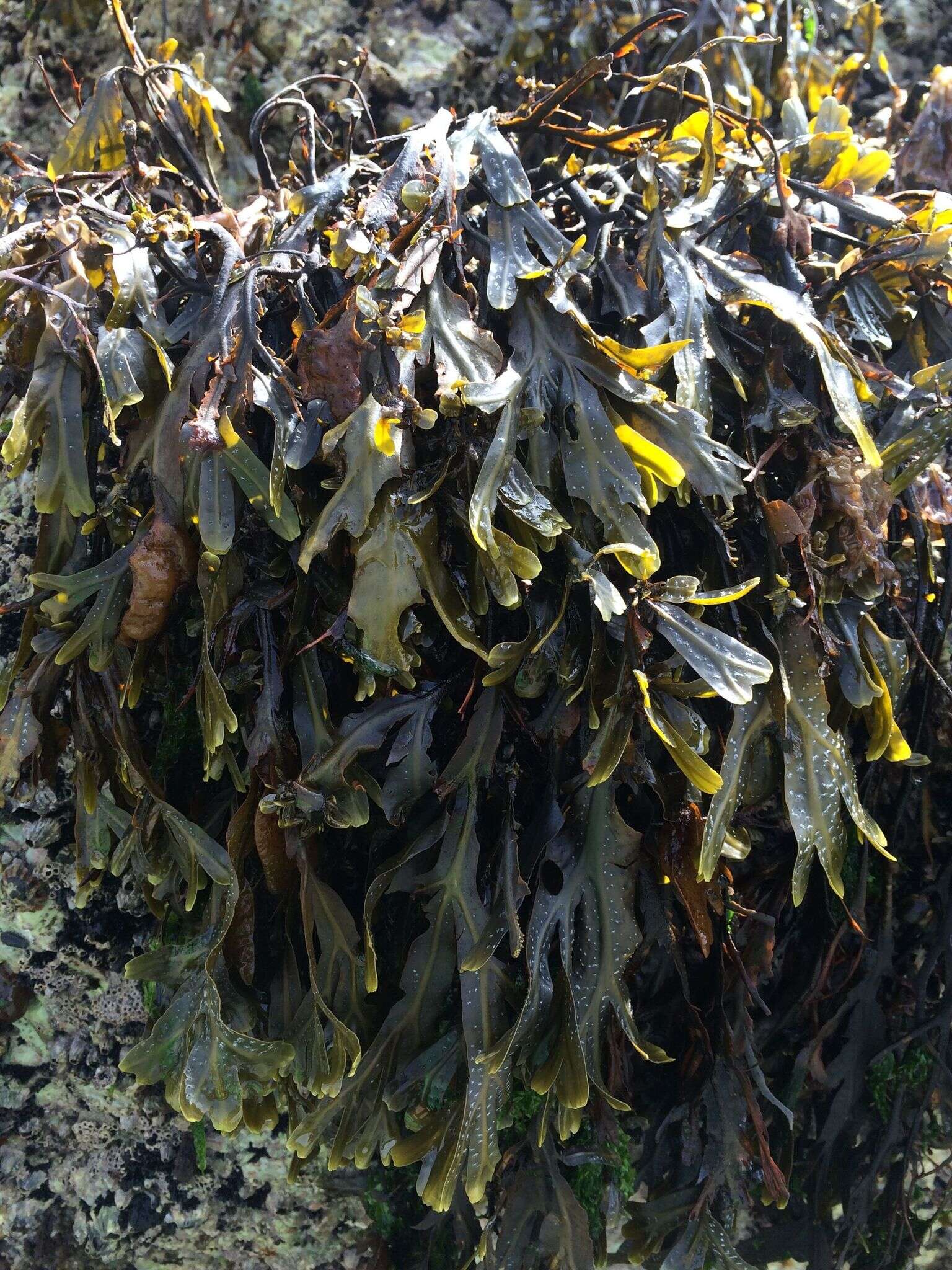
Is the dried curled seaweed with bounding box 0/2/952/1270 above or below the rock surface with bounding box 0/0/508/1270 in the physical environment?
above

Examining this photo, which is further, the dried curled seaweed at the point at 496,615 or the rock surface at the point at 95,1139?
the rock surface at the point at 95,1139

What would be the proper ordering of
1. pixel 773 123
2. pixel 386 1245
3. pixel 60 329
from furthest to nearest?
pixel 773 123 < pixel 386 1245 < pixel 60 329

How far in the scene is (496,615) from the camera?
40.9 inches

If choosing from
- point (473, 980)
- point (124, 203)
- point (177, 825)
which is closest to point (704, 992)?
point (473, 980)

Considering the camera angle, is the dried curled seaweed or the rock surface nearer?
the dried curled seaweed

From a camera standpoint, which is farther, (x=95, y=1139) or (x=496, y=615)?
(x=95, y=1139)

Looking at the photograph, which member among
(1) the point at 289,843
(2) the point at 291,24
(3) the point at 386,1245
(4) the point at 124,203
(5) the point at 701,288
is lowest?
(3) the point at 386,1245

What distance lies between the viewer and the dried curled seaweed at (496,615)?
96 cm

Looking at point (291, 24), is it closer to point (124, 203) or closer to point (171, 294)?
point (124, 203)

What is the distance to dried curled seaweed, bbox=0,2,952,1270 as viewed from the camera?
0.96 metres

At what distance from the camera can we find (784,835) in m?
1.19

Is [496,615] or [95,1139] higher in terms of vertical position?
[496,615]

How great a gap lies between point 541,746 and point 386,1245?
0.77 metres

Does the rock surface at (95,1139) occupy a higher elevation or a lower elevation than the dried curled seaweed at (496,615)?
lower
